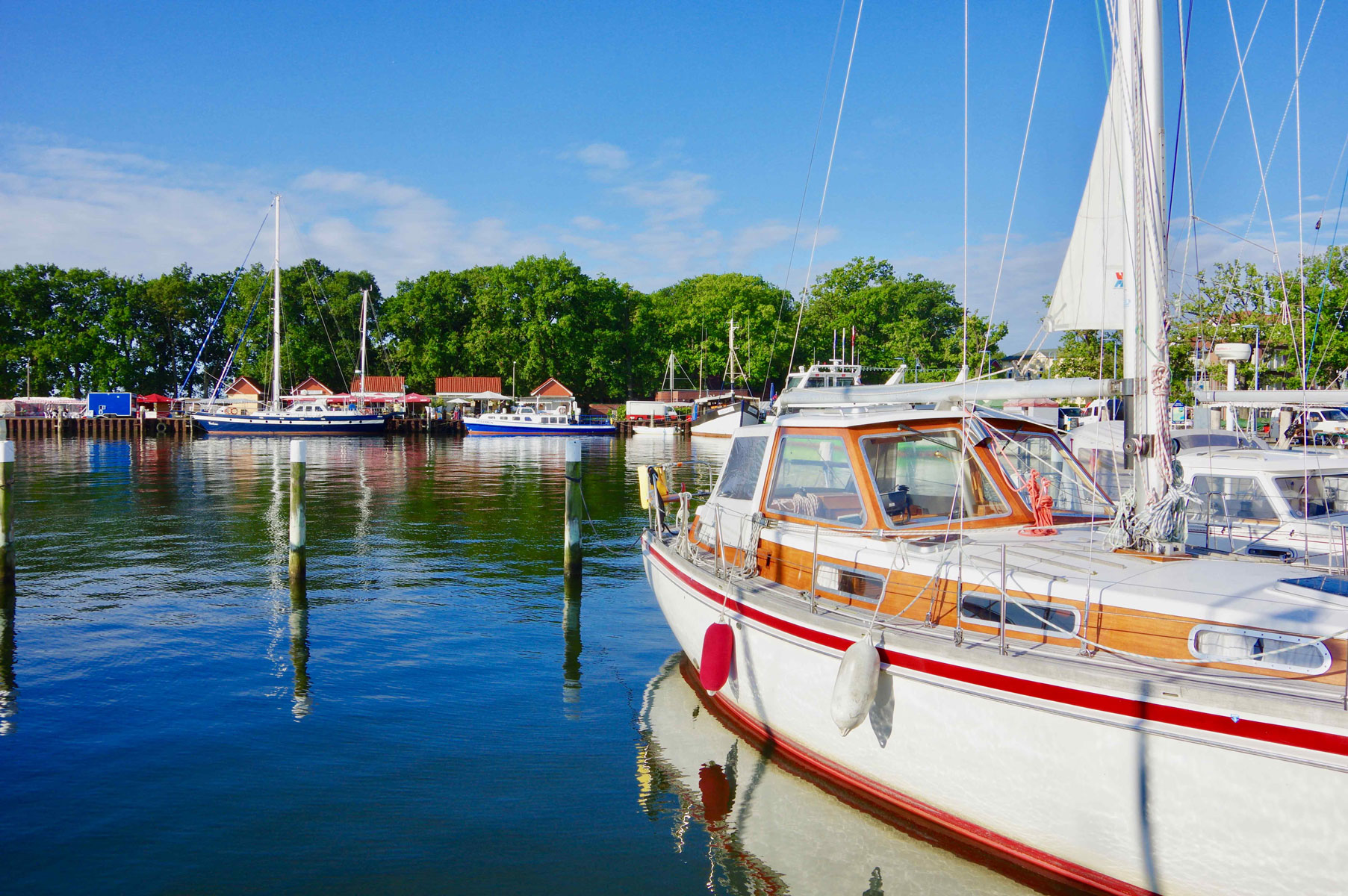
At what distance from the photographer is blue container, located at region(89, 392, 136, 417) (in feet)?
247

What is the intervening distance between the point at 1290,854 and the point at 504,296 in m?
85.9

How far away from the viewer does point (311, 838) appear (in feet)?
21.5

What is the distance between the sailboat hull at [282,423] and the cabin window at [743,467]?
61518mm

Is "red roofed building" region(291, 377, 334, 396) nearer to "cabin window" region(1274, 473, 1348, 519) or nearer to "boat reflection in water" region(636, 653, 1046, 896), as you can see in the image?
"boat reflection in water" region(636, 653, 1046, 896)

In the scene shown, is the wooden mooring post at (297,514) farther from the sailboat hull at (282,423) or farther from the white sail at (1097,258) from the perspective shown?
the sailboat hull at (282,423)

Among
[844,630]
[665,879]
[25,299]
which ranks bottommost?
[665,879]

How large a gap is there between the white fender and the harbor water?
0.77m

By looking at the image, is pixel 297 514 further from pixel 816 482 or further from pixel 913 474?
pixel 913 474

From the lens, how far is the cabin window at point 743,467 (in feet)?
30.8

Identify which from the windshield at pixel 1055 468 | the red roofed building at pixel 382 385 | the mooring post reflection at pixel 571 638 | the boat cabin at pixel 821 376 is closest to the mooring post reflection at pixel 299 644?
the mooring post reflection at pixel 571 638

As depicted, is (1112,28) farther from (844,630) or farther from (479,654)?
(479,654)

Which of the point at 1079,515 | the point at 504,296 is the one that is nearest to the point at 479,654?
the point at 1079,515

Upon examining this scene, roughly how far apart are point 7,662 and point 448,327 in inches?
3211

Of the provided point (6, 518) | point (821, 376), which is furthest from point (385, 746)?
point (821, 376)
